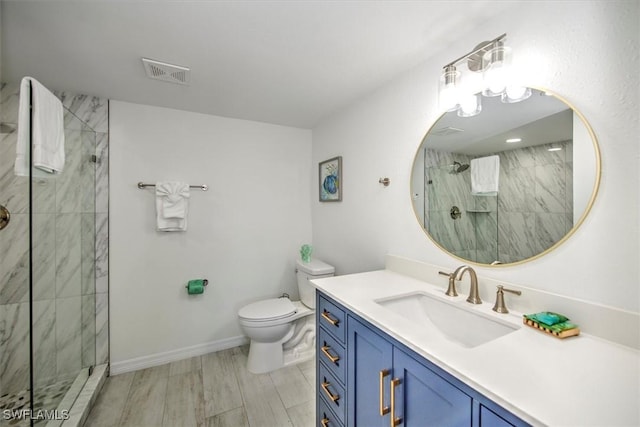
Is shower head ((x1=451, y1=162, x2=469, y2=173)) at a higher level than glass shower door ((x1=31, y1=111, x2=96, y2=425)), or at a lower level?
higher

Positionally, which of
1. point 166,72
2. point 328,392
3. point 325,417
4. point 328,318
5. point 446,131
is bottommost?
point 325,417

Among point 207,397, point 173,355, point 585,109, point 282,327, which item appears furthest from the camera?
point 173,355

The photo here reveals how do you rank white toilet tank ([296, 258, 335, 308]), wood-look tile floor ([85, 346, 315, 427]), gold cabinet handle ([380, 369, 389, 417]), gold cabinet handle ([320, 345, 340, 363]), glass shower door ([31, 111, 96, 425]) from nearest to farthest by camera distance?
gold cabinet handle ([380, 369, 389, 417])
gold cabinet handle ([320, 345, 340, 363])
glass shower door ([31, 111, 96, 425])
wood-look tile floor ([85, 346, 315, 427])
white toilet tank ([296, 258, 335, 308])

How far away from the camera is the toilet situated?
2.00m

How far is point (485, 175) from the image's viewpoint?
1.25 meters

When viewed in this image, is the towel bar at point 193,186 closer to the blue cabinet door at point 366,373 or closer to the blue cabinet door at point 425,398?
the blue cabinet door at point 366,373

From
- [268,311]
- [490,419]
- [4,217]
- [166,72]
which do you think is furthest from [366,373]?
[4,217]

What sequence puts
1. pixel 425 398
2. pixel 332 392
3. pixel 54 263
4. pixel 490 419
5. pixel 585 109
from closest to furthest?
pixel 490 419 < pixel 425 398 < pixel 585 109 < pixel 332 392 < pixel 54 263

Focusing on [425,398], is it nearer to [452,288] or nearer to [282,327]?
[452,288]

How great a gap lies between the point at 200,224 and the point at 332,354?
5.38 feet

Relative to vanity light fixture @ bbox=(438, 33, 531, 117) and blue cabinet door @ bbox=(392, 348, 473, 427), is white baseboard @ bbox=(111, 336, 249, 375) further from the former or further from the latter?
vanity light fixture @ bbox=(438, 33, 531, 117)

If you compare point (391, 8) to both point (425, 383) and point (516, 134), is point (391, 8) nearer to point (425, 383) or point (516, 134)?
point (516, 134)

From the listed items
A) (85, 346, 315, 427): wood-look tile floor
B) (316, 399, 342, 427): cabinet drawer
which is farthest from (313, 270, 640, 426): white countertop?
(85, 346, 315, 427): wood-look tile floor

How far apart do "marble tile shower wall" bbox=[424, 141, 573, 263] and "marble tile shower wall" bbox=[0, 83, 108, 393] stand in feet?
7.08
